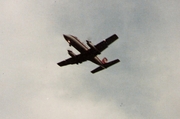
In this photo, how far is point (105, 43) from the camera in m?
48.8

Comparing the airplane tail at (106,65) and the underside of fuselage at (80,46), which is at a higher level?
the underside of fuselage at (80,46)

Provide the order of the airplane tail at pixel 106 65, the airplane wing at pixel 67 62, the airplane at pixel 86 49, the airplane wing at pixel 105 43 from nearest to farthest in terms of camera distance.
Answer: the airplane wing at pixel 105 43 < the airplane at pixel 86 49 < the airplane wing at pixel 67 62 < the airplane tail at pixel 106 65

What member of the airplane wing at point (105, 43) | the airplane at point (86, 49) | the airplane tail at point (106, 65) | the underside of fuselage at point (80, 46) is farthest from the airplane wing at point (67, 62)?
the airplane wing at point (105, 43)

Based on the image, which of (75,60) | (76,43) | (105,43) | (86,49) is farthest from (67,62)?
(105,43)

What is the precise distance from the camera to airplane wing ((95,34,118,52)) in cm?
4812

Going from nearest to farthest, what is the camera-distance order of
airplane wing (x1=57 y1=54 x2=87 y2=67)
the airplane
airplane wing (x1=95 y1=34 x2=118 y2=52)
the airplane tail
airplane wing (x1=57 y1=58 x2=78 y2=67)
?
airplane wing (x1=95 y1=34 x2=118 y2=52)
the airplane
airplane wing (x1=57 y1=54 x2=87 y2=67)
airplane wing (x1=57 y1=58 x2=78 y2=67)
the airplane tail

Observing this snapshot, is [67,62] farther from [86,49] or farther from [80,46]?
[80,46]

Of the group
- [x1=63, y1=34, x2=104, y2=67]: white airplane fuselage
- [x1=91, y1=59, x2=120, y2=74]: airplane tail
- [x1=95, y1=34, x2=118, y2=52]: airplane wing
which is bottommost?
[x1=91, y1=59, x2=120, y2=74]: airplane tail

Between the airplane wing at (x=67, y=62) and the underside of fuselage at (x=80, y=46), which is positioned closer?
the underside of fuselage at (x=80, y=46)

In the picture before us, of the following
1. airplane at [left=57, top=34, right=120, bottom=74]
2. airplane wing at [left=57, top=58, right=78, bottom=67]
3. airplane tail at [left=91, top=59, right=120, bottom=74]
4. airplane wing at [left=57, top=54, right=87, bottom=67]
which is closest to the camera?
airplane at [left=57, top=34, right=120, bottom=74]

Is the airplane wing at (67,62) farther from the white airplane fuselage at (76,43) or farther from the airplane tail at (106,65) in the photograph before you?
the airplane tail at (106,65)

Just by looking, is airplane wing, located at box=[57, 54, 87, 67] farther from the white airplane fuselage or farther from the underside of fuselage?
the white airplane fuselage

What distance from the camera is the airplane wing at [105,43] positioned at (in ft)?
158

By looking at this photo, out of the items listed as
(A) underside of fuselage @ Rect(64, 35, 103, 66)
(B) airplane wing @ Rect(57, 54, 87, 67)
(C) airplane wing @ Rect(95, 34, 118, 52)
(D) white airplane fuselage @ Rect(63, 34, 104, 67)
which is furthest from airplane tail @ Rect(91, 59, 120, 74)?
(D) white airplane fuselage @ Rect(63, 34, 104, 67)
